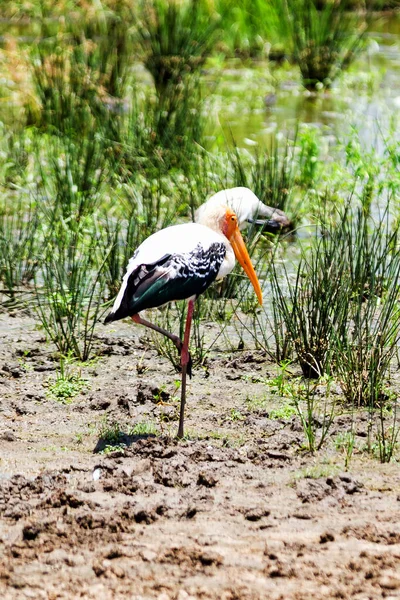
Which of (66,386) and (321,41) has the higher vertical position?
(321,41)

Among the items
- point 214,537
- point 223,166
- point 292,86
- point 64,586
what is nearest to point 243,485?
point 214,537

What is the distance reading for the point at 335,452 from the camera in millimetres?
4309

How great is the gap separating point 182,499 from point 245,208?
221 centimetres

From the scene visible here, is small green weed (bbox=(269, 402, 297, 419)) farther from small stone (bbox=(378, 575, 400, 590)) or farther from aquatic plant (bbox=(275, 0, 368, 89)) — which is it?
aquatic plant (bbox=(275, 0, 368, 89))

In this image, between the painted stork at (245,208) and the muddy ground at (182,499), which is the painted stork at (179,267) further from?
the muddy ground at (182,499)

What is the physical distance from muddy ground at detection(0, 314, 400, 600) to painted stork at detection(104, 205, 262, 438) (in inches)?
12.5

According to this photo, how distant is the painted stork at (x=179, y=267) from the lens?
4469 mm

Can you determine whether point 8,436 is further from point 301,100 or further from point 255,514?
point 301,100

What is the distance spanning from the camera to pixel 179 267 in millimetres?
4543

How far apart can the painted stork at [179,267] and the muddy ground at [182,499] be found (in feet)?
1.04

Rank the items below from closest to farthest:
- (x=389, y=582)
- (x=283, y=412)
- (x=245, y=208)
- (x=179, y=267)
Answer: (x=389, y=582)
(x=179, y=267)
(x=283, y=412)
(x=245, y=208)

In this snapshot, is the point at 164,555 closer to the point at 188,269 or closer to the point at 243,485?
the point at 243,485

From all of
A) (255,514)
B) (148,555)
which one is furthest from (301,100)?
(148,555)

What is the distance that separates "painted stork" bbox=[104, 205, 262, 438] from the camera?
447 cm
